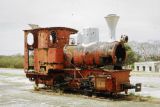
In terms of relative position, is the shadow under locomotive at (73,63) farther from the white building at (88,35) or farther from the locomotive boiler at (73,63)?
the white building at (88,35)

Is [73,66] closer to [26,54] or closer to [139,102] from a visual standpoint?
[26,54]

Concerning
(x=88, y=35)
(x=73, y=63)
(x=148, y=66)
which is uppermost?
(x=88, y=35)

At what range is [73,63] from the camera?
17.5 m

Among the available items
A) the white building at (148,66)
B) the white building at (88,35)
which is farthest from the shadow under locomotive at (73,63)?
the white building at (148,66)

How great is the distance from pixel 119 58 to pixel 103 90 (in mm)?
1724

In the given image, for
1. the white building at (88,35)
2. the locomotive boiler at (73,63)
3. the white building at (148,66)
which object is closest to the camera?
the locomotive boiler at (73,63)

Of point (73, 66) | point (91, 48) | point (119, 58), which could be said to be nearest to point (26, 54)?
point (73, 66)

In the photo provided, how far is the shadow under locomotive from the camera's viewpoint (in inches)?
592

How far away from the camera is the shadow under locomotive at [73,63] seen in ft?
49.3

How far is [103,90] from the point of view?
14969 mm

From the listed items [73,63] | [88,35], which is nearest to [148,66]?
[88,35]

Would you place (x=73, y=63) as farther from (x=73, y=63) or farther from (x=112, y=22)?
(x=112, y=22)

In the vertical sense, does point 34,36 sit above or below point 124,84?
above

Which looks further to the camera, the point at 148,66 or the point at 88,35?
the point at 148,66
